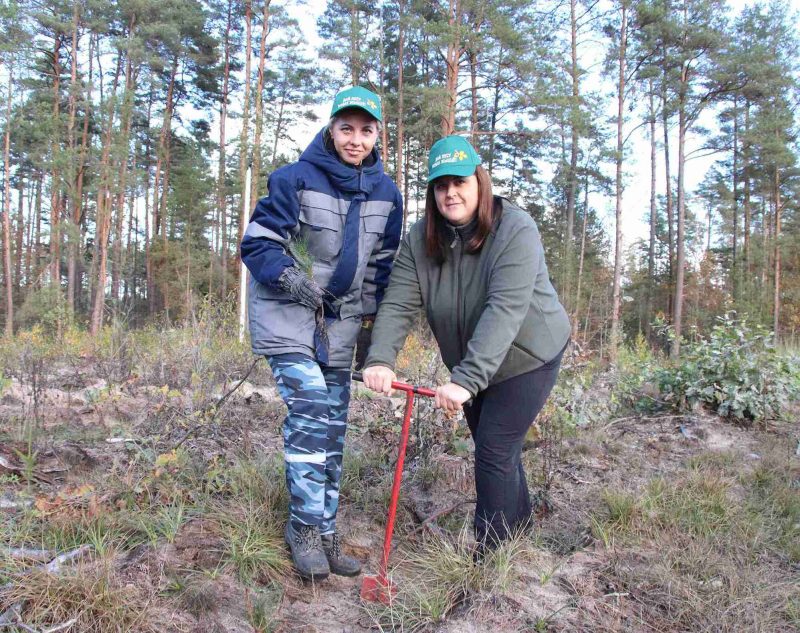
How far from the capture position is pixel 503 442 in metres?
2.53

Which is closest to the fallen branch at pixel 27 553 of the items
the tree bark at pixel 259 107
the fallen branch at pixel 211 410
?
the fallen branch at pixel 211 410

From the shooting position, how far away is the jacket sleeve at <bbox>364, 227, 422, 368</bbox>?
2580 mm

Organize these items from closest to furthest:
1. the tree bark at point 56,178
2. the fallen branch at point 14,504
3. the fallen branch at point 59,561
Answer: the fallen branch at point 59,561, the fallen branch at point 14,504, the tree bark at point 56,178

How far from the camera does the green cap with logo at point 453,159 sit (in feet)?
7.81

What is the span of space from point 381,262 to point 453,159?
2.19ft

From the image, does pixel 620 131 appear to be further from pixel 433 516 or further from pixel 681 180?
pixel 433 516

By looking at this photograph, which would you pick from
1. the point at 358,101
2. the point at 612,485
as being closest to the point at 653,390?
the point at 612,485

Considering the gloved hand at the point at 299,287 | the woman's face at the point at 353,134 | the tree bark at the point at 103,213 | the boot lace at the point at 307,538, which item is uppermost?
the tree bark at the point at 103,213

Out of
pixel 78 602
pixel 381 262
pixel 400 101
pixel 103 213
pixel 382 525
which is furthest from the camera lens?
pixel 103 213

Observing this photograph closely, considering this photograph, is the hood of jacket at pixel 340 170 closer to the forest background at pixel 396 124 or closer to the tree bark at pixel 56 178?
the forest background at pixel 396 124

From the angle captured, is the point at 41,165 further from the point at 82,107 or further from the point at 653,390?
the point at 653,390

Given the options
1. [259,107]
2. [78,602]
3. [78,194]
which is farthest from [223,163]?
[78,602]

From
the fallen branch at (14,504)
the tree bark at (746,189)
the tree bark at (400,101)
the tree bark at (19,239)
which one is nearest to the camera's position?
the fallen branch at (14,504)

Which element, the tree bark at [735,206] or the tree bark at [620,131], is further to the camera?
the tree bark at [735,206]
